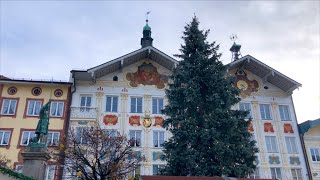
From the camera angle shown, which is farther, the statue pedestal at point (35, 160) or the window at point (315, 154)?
the window at point (315, 154)

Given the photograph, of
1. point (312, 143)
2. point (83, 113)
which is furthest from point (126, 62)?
point (312, 143)

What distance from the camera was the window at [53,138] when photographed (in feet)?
90.0

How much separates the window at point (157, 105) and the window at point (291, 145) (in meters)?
12.6

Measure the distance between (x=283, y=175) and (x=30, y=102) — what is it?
78.1 feet

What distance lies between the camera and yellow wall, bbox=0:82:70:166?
88.8 ft

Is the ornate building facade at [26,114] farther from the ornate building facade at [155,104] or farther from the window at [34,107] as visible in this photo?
the ornate building facade at [155,104]

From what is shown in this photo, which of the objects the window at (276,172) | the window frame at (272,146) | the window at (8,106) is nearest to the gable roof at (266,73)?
the window frame at (272,146)

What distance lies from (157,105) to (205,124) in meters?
11.0

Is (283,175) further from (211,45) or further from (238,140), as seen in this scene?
(211,45)

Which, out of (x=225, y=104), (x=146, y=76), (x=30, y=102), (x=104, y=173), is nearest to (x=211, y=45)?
(x=225, y=104)

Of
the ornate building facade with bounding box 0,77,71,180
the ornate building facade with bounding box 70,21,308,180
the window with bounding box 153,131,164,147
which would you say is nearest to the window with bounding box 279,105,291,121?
the ornate building facade with bounding box 70,21,308,180

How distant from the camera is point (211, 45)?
23.3 m

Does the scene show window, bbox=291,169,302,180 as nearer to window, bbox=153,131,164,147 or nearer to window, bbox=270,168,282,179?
window, bbox=270,168,282,179

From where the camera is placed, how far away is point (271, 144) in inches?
1213
